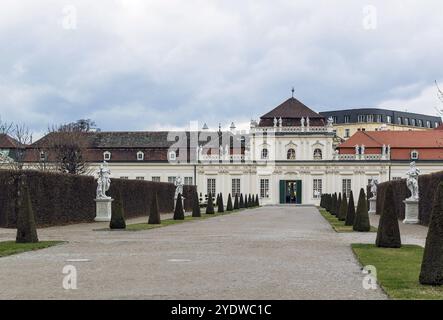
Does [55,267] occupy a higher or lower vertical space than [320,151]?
lower

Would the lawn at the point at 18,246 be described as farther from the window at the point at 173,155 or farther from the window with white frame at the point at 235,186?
the window with white frame at the point at 235,186

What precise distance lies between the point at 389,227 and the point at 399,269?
13.2ft

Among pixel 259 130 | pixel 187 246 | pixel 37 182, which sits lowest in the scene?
pixel 187 246

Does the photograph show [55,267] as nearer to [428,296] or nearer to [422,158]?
[428,296]

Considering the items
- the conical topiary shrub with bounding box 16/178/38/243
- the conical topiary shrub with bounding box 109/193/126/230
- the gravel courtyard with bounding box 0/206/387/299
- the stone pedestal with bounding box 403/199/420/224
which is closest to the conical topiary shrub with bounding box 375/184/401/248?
the gravel courtyard with bounding box 0/206/387/299

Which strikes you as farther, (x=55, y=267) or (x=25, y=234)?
(x=25, y=234)

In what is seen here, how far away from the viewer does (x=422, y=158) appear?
6700 cm

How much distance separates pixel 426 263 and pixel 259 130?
201 feet

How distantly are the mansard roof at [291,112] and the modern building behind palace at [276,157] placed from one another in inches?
4.2

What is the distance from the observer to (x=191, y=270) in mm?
10875

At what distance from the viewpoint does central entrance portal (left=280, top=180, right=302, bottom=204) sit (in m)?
69.8
